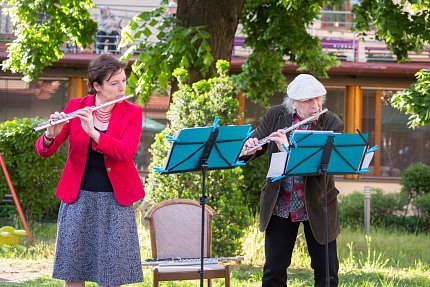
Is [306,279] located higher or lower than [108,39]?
lower

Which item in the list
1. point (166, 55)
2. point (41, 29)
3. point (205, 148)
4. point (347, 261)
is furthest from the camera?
point (41, 29)

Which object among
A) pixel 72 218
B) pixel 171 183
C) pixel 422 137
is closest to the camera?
pixel 72 218

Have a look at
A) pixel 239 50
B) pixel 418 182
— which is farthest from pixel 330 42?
pixel 418 182

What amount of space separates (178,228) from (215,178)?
237 centimetres

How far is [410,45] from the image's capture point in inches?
543

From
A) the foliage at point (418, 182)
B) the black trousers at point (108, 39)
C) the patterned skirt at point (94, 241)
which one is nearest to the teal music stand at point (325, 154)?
the patterned skirt at point (94, 241)

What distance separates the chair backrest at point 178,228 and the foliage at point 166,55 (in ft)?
13.6

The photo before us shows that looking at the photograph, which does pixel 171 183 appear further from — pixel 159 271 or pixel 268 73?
pixel 268 73

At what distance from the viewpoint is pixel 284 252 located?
6.18 meters

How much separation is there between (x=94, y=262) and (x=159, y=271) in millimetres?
1075

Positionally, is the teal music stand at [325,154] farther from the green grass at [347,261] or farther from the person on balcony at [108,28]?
the person on balcony at [108,28]

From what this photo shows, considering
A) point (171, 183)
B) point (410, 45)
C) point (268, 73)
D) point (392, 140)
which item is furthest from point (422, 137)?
point (171, 183)

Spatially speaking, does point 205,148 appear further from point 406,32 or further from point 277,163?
point 406,32

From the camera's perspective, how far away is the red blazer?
543 cm
